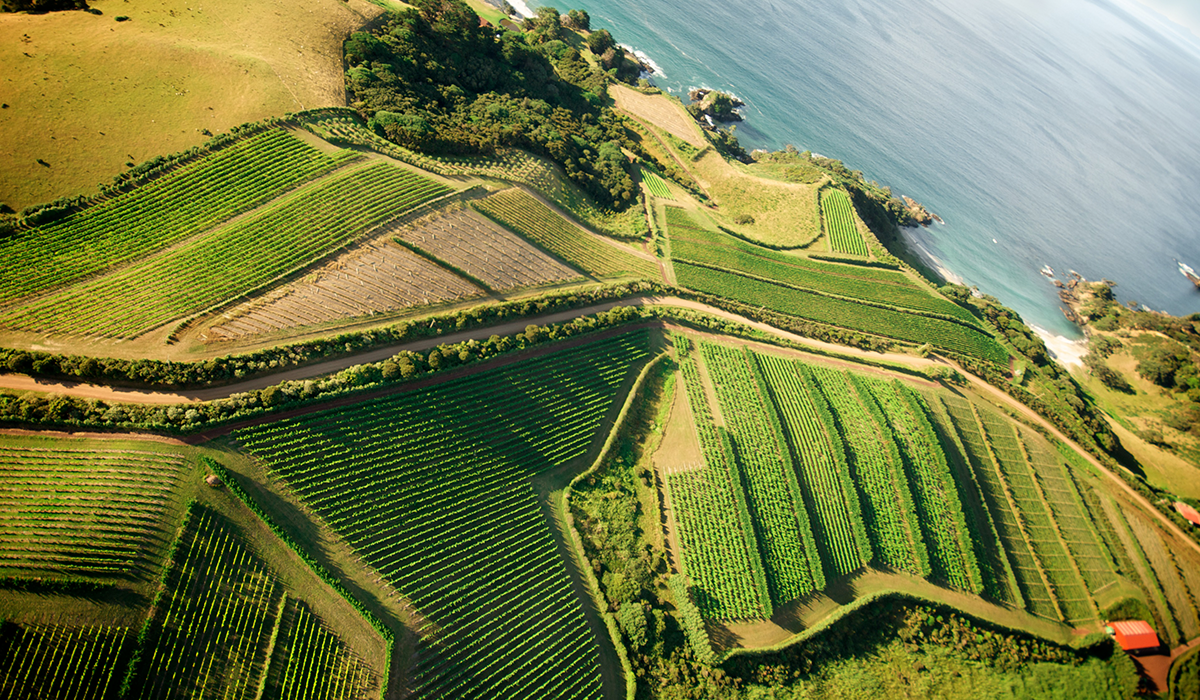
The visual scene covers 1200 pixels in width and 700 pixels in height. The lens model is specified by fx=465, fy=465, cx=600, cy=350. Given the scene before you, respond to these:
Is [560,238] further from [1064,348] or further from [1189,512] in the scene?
[1064,348]

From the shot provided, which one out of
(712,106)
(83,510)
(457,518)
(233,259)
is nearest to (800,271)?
(712,106)

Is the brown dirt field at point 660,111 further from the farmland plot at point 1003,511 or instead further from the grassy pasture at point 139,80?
the farmland plot at point 1003,511

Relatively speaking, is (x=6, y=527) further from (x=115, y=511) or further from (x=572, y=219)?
(x=572, y=219)

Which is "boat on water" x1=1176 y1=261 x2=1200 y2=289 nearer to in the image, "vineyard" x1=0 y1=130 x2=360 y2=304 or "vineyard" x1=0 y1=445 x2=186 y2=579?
"vineyard" x1=0 y1=130 x2=360 y2=304

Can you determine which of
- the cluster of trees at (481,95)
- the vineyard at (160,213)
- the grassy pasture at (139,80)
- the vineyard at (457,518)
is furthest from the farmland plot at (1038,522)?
the grassy pasture at (139,80)

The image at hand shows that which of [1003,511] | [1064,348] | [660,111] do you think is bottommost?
[1003,511]

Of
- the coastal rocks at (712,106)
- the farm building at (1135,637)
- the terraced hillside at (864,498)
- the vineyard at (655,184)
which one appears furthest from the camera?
the coastal rocks at (712,106)

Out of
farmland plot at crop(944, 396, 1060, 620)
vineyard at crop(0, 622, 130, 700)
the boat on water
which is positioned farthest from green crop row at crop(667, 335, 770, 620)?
the boat on water

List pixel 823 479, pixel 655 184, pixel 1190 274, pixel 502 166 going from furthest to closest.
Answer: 1. pixel 1190 274
2. pixel 655 184
3. pixel 502 166
4. pixel 823 479
